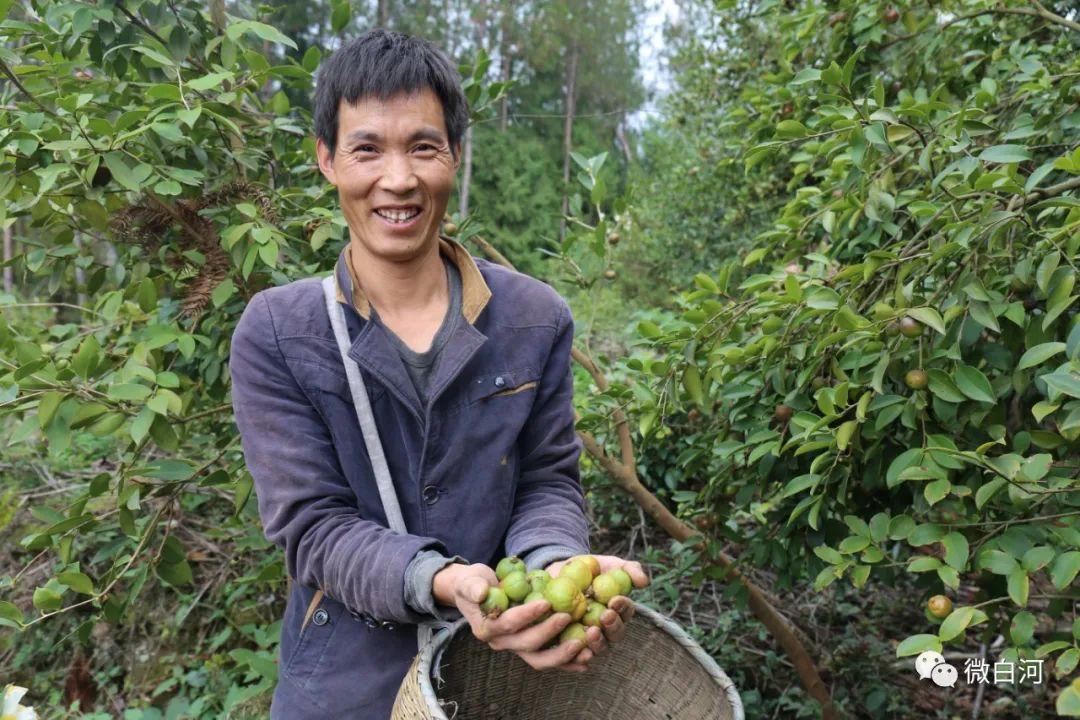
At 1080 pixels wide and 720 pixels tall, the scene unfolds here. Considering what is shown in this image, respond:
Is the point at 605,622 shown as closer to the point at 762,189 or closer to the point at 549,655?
the point at 549,655

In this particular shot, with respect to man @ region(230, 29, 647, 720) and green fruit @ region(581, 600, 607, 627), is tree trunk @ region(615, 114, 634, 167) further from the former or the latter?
green fruit @ region(581, 600, 607, 627)

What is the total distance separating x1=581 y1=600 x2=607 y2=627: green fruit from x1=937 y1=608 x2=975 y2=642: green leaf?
0.60 metres

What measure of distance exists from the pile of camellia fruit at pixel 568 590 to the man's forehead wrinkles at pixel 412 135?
76cm

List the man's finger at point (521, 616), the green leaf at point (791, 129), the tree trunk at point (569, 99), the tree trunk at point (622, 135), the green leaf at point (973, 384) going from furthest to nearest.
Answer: the tree trunk at point (622, 135) → the tree trunk at point (569, 99) → the green leaf at point (791, 129) → the green leaf at point (973, 384) → the man's finger at point (521, 616)

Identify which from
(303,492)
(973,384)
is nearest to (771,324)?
(973,384)

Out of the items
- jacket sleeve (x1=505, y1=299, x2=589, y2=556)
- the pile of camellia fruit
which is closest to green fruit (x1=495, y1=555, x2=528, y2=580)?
the pile of camellia fruit

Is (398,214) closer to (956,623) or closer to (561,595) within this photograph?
(561,595)

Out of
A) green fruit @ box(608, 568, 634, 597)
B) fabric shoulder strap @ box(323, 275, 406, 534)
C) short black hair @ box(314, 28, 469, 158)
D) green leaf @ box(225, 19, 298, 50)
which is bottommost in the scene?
green fruit @ box(608, 568, 634, 597)

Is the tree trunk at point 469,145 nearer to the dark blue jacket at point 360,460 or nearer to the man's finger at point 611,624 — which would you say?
the dark blue jacket at point 360,460

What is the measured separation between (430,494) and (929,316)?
96cm

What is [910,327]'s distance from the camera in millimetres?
1756

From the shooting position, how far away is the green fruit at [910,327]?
1754mm

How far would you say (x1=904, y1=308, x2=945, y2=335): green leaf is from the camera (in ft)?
5.23

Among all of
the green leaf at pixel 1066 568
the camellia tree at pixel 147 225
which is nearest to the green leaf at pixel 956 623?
the green leaf at pixel 1066 568
